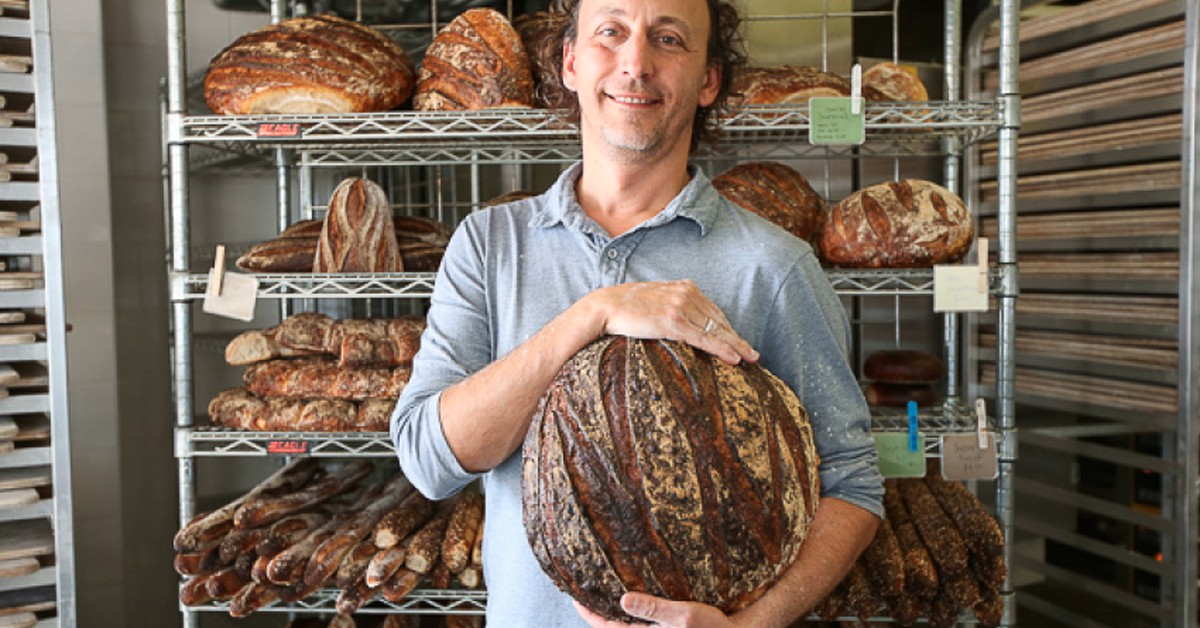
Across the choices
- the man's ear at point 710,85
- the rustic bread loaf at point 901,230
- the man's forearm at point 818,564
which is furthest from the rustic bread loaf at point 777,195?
the man's forearm at point 818,564

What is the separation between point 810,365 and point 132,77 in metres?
2.25

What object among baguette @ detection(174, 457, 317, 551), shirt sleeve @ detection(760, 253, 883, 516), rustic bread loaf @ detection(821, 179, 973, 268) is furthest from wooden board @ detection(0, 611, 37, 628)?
rustic bread loaf @ detection(821, 179, 973, 268)

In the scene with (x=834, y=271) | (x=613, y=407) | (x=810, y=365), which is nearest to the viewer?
(x=613, y=407)

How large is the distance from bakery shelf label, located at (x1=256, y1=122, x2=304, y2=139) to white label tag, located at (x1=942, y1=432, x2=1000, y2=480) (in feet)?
5.49

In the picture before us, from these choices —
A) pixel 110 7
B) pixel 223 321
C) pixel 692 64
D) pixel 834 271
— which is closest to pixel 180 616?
pixel 223 321

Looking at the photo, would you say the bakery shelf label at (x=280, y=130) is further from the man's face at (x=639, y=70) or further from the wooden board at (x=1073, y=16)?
the wooden board at (x=1073, y=16)

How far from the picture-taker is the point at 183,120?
222cm

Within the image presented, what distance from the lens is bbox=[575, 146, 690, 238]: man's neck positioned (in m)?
1.39

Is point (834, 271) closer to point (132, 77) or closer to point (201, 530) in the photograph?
point (201, 530)

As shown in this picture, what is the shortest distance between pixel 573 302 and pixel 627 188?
188mm

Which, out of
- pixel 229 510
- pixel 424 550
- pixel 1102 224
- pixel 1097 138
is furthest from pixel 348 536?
pixel 1097 138

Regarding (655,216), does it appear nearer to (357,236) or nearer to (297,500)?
(357,236)

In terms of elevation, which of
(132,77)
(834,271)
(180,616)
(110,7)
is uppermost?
(110,7)

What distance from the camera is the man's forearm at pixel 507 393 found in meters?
1.18
